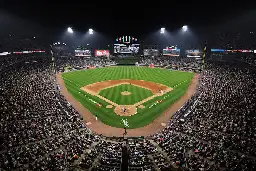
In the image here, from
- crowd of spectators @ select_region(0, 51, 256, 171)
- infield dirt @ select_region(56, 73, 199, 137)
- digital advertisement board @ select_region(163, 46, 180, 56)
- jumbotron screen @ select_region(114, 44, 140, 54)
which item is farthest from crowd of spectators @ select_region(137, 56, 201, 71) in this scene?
crowd of spectators @ select_region(0, 51, 256, 171)

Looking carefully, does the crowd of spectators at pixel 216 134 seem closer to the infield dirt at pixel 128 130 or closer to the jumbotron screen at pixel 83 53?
the infield dirt at pixel 128 130

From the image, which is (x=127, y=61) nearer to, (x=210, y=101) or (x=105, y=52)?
(x=105, y=52)

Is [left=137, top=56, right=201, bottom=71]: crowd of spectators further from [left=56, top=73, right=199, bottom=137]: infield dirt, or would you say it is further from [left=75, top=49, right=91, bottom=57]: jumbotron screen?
[left=56, top=73, right=199, bottom=137]: infield dirt

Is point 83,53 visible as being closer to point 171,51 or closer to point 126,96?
point 171,51

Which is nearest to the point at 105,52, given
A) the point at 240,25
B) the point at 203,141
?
the point at 240,25

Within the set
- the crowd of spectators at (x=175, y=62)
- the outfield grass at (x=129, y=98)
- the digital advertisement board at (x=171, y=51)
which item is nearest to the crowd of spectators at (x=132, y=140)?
the outfield grass at (x=129, y=98)
